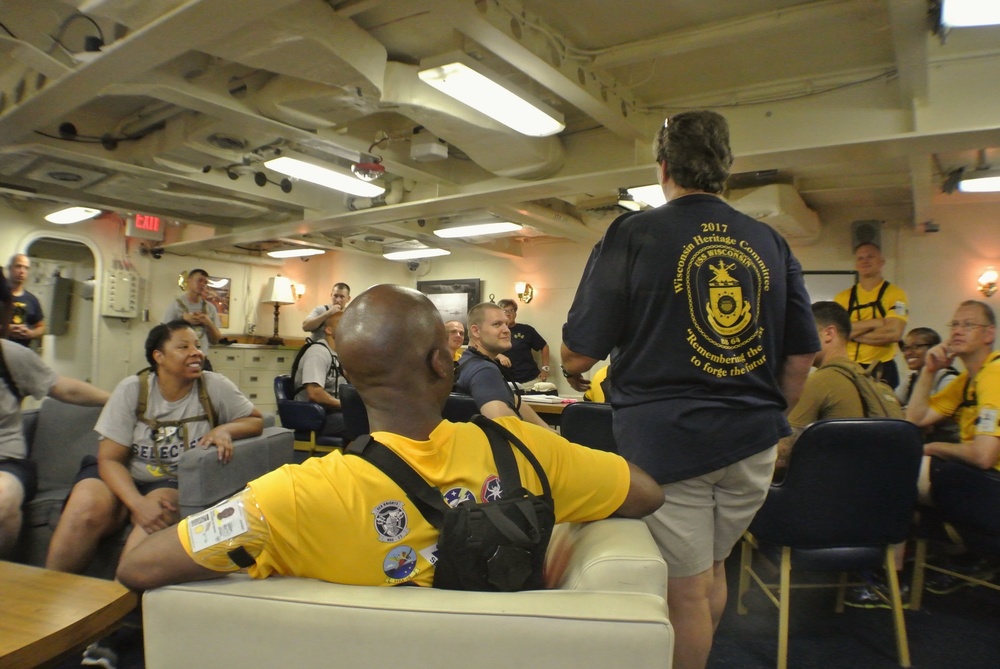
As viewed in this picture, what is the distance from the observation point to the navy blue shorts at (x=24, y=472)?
2.29 meters

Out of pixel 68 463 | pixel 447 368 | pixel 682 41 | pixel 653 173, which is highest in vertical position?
Result: pixel 682 41

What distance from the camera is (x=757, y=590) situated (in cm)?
289

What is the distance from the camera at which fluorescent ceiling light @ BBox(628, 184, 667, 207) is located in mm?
4911

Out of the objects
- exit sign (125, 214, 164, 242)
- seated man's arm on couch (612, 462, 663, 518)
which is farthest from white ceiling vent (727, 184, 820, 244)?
exit sign (125, 214, 164, 242)

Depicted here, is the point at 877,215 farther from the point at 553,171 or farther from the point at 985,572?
the point at 985,572

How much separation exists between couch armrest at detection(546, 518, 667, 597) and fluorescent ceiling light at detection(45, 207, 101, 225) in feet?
24.0

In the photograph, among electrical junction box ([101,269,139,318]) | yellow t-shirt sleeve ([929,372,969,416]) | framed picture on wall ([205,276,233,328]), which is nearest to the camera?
yellow t-shirt sleeve ([929,372,969,416])

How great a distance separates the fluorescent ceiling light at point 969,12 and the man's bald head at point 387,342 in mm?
2628

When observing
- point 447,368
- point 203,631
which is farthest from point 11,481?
point 447,368

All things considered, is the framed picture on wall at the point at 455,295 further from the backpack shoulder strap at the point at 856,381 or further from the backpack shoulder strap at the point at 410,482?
the backpack shoulder strap at the point at 410,482

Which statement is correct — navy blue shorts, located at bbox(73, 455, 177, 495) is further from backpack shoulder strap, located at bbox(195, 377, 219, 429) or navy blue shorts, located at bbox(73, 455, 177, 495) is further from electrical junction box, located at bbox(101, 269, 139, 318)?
electrical junction box, located at bbox(101, 269, 139, 318)

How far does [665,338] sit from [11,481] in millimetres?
2374

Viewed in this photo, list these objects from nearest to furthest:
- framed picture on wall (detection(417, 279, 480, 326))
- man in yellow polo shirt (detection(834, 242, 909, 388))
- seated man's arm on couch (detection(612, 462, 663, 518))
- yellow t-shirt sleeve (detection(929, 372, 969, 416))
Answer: seated man's arm on couch (detection(612, 462, 663, 518)) → yellow t-shirt sleeve (detection(929, 372, 969, 416)) → man in yellow polo shirt (detection(834, 242, 909, 388)) → framed picture on wall (detection(417, 279, 480, 326))

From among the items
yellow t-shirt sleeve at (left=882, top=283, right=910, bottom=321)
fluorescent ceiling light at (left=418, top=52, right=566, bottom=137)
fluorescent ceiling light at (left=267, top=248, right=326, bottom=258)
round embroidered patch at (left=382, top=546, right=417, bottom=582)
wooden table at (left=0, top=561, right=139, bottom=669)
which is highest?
fluorescent ceiling light at (left=418, top=52, right=566, bottom=137)
